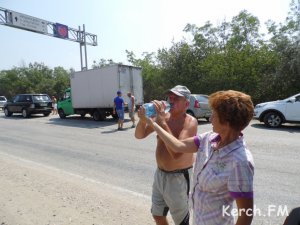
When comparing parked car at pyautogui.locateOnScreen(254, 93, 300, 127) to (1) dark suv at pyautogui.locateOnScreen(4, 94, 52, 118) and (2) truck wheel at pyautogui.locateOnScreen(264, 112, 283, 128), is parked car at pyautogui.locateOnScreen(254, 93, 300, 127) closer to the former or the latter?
(2) truck wheel at pyautogui.locateOnScreen(264, 112, 283, 128)

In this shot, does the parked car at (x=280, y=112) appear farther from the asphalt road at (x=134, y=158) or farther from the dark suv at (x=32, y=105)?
the dark suv at (x=32, y=105)

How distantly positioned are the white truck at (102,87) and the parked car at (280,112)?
7.38m

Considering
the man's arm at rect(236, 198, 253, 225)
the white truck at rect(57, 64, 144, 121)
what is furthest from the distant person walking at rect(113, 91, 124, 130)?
the man's arm at rect(236, 198, 253, 225)

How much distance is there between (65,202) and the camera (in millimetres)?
4797

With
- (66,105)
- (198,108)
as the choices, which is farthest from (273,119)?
(66,105)

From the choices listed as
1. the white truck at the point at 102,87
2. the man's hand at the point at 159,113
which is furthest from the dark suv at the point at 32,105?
the man's hand at the point at 159,113

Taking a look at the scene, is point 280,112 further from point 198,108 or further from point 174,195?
point 174,195

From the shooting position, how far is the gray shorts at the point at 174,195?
2.93 m

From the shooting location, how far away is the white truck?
17.5 m

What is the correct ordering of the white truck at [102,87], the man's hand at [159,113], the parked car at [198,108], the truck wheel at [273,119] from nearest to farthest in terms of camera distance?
1. the man's hand at [159,113]
2. the truck wheel at [273,119]
3. the parked car at [198,108]
4. the white truck at [102,87]

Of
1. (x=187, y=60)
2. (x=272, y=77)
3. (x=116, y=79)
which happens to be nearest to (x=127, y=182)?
(x=116, y=79)

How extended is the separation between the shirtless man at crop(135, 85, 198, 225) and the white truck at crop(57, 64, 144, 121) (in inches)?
567

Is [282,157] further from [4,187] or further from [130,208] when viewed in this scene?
[4,187]

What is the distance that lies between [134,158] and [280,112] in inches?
292
